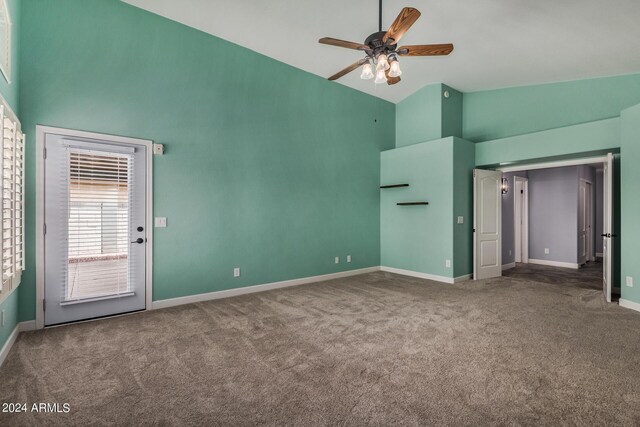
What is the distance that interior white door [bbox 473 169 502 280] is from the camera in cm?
568

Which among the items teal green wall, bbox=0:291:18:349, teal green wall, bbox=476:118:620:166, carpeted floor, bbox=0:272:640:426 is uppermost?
teal green wall, bbox=476:118:620:166

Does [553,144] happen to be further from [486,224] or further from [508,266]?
[508,266]

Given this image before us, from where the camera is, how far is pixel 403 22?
99.7 inches

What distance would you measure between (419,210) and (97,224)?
519 centimetres

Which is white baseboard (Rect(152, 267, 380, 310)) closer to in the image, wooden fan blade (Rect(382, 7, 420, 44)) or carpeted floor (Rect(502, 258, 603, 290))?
carpeted floor (Rect(502, 258, 603, 290))

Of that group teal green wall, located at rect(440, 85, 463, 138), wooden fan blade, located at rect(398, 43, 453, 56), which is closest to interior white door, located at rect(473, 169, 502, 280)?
teal green wall, located at rect(440, 85, 463, 138)

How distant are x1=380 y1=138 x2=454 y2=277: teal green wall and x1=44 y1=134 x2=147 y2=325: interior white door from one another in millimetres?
4573

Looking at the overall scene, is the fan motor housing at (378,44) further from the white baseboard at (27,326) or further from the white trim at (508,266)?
the white trim at (508,266)

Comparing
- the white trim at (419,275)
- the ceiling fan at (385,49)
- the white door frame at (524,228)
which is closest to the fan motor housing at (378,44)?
the ceiling fan at (385,49)

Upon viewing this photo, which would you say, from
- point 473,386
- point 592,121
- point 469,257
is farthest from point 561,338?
point 592,121

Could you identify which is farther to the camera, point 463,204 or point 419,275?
point 419,275

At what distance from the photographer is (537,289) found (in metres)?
5.00

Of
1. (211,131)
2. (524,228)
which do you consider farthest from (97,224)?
(524,228)

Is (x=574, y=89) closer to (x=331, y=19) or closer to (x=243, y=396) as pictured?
(x=331, y=19)
